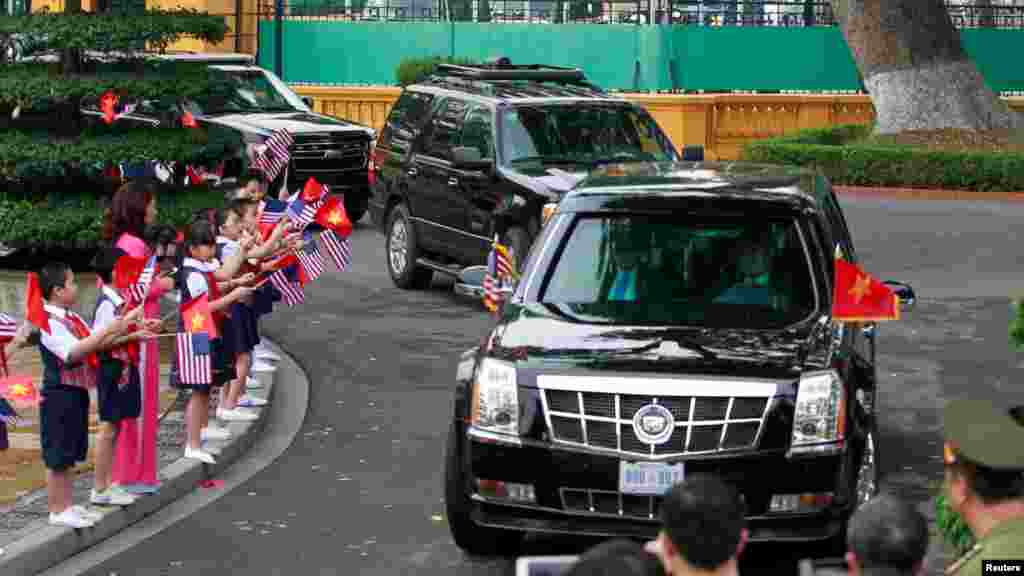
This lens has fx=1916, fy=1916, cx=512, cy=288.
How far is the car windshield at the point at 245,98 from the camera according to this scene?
969 inches

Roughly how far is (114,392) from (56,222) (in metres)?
8.68

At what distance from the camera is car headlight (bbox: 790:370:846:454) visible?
8.48 meters

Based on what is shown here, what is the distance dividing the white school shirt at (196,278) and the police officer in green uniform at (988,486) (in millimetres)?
6536

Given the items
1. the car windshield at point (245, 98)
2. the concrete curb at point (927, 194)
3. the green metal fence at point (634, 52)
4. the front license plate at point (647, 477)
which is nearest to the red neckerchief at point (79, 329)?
the front license plate at point (647, 477)

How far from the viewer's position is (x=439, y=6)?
33.5 metres

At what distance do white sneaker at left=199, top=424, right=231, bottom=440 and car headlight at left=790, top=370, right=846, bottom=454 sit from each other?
4.38 m

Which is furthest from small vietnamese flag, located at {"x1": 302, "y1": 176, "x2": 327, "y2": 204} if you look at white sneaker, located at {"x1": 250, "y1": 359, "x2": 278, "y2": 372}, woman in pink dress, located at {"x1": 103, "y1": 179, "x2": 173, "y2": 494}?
woman in pink dress, located at {"x1": 103, "y1": 179, "x2": 173, "y2": 494}

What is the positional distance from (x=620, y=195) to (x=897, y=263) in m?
11.1

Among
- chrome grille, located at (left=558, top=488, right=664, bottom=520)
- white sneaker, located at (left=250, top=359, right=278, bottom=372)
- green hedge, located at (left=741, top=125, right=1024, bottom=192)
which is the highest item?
chrome grille, located at (left=558, top=488, right=664, bottom=520)

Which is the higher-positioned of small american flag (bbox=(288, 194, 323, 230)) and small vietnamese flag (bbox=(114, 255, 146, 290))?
small vietnamese flag (bbox=(114, 255, 146, 290))

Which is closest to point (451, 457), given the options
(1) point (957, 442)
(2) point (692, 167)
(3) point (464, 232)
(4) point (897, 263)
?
(2) point (692, 167)

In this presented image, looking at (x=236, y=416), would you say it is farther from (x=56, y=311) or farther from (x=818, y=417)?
(x=818, y=417)

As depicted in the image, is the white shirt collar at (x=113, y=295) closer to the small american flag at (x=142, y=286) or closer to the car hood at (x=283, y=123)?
the small american flag at (x=142, y=286)

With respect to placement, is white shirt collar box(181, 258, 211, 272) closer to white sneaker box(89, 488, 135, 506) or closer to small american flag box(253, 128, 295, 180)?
white sneaker box(89, 488, 135, 506)
